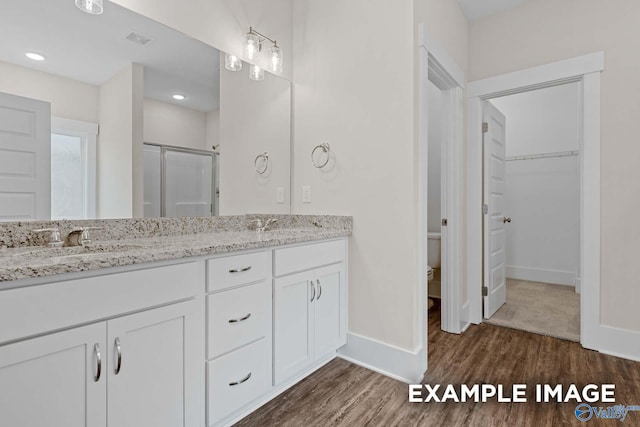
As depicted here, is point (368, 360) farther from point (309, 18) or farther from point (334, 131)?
point (309, 18)

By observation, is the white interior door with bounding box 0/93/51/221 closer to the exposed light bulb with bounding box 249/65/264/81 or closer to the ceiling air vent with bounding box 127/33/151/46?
the ceiling air vent with bounding box 127/33/151/46

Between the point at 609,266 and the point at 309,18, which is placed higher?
the point at 309,18

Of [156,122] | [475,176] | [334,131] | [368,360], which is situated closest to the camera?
[156,122]

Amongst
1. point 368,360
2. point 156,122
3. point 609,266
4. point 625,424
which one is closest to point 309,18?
point 156,122

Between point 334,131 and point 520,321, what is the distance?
234 centimetres

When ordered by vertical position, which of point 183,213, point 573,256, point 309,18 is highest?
point 309,18

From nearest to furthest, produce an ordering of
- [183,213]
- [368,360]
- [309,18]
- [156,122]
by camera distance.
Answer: [156,122] → [183,213] → [368,360] → [309,18]

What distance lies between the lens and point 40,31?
1401 millimetres

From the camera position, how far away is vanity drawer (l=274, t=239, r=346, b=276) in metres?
1.71

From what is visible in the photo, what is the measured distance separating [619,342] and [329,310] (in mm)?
2027

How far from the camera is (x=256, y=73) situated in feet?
7.34

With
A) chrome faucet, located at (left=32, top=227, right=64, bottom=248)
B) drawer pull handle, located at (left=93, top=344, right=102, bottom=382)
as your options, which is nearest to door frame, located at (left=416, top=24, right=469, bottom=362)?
drawer pull handle, located at (left=93, top=344, right=102, bottom=382)

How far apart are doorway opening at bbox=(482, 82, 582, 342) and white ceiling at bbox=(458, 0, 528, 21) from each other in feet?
3.21

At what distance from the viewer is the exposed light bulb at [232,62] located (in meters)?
2.08
